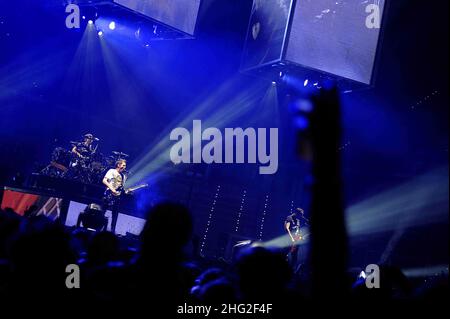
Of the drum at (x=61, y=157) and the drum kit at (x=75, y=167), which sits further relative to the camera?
the drum at (x=61, y=157)

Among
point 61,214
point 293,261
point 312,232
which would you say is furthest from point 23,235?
point 293,261

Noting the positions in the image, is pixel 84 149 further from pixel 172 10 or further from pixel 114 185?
pixel 172 10

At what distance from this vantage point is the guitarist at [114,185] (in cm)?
1007

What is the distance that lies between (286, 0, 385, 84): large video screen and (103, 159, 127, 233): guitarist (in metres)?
4.65

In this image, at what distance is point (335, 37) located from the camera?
9578mm

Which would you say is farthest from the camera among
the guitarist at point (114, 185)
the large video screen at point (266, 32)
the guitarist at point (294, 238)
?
the guitarist at point (294, 238)

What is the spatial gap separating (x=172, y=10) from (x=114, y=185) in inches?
164

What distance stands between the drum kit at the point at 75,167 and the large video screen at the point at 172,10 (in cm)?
363

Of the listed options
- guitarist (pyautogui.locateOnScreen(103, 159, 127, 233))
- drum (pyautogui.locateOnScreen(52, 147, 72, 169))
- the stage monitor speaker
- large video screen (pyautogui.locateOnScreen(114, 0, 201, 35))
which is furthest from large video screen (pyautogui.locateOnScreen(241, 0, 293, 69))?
drum (pyautogui.locateOnScreen(52, 147, 72, 169))

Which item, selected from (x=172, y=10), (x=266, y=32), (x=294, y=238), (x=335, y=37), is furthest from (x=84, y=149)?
(x=335, y=37)

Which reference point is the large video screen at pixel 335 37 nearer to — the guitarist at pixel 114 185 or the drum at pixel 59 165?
the guitarist at pixel 114 185

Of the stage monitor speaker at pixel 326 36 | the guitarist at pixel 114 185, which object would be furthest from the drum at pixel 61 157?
the stage monitor speaker at pixel 326 36

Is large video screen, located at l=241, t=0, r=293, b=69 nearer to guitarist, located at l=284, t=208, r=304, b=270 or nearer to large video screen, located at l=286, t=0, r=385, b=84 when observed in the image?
large video screen, located at l=286, t=0, r=385, b=84

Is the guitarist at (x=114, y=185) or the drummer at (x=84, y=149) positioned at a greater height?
the drummer at (x=84, y=149)
